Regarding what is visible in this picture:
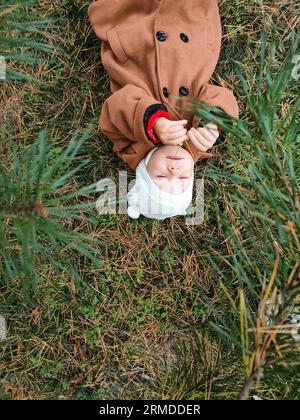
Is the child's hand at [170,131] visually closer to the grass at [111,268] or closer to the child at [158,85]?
the child at [158,85]

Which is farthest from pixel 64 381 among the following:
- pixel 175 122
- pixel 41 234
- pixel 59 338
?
pixel 175 122

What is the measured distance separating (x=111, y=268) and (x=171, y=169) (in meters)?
0.50

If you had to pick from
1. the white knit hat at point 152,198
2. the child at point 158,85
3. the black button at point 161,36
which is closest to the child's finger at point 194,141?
the child at point 158,85

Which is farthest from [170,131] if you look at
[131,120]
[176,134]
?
[131,120]

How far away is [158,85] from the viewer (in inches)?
61.4

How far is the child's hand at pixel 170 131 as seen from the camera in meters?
1.44

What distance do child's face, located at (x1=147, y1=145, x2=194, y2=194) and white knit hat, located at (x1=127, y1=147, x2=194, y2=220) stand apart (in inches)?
0.6

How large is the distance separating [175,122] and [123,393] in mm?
956

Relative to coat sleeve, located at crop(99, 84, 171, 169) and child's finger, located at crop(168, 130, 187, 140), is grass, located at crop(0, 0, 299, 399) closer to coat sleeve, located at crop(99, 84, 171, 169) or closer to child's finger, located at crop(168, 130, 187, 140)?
coat sleeve, located at crop(99, 84, 171, 169)

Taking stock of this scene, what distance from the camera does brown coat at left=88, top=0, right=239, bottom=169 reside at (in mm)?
1551

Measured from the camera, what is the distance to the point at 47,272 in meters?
1.79

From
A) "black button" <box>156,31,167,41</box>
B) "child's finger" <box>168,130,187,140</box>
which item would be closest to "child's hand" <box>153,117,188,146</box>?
"child's finger" <box>168,130,187,140</box>

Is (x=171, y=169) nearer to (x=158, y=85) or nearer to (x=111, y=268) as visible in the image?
(x=158, y=85)

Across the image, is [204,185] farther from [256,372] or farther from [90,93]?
[256,372]
